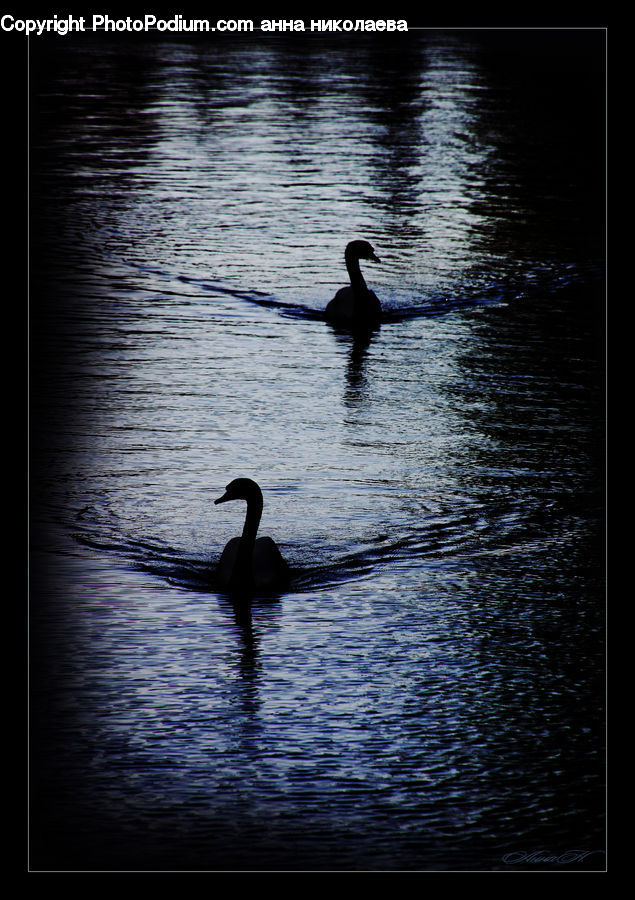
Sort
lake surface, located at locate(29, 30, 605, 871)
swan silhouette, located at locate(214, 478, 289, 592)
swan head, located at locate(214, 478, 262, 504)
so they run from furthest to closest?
1. swan head, located at locate(214, 478, 262, 504)
2. swan silhouette, located at locate(214, 478, 289, 592)
3. lake surface, located at locate(29, 30, 605, 871)

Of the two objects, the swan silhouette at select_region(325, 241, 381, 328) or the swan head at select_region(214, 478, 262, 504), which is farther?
the swan silhouette at select_region(325, 241, 381, 328)

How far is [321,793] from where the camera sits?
709 cm

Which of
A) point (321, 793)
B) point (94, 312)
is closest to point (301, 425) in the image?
point (94, 312)

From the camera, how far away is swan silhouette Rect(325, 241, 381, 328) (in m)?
16.2

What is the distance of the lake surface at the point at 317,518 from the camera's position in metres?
7.06

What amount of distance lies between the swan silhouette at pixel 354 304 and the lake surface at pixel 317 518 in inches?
13.0

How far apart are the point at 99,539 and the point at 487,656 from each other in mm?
2972

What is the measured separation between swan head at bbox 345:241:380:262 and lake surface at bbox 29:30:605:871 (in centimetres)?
58

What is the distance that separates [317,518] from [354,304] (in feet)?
19.8

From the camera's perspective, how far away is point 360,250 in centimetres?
1712
